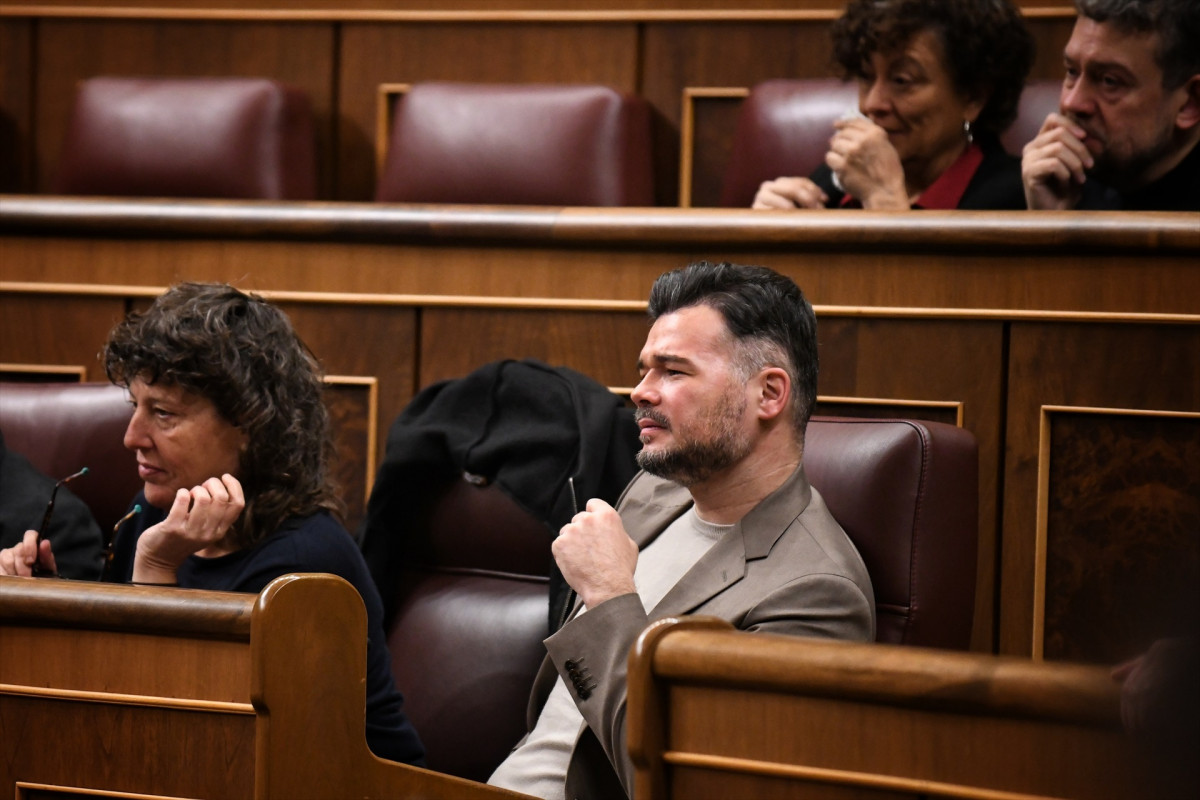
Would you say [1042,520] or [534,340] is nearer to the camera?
[1042,520]

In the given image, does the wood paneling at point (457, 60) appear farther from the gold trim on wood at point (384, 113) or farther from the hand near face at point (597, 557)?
the hand near face at point (597, 557)

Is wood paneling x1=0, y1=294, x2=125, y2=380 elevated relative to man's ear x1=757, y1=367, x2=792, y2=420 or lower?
elevated

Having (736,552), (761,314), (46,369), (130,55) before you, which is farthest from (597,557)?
(130,55)

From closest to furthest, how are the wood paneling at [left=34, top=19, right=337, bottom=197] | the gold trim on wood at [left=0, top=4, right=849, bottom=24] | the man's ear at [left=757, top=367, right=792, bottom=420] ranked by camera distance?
the man's ear at [left=757, top=367, right=792, bottom=420] < the gold trim on wood at [left=0, top=4, right=849, bottom=24] < the wood paneling at [left=34, top=19, right=337, bottom=197]

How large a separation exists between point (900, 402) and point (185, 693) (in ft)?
1.82

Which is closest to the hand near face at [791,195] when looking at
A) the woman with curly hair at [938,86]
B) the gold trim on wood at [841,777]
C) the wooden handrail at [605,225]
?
the woman with curly hair at [938,86]

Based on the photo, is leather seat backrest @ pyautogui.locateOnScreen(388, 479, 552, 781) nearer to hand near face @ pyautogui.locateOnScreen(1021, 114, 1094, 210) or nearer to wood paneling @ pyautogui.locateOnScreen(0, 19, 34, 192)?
hand near face @ pyautogui.locateOnScreen(1021, 114, 1094, 210)

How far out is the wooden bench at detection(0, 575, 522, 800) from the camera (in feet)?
2.11

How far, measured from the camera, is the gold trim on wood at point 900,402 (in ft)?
3.23

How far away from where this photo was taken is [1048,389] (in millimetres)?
969

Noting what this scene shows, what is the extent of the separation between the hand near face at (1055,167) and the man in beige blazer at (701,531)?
A: 1.10ft

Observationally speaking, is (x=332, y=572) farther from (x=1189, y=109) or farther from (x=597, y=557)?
(x=1189, y=109)

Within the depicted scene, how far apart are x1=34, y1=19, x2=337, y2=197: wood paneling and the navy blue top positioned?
0.89 m

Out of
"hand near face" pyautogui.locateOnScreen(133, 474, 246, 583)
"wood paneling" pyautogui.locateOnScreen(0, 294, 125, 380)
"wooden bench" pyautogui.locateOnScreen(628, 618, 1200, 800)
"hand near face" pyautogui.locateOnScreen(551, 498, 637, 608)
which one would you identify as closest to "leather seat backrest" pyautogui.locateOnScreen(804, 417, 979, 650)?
"hand near face" pyautogui.locateOnScreen(551, 498, 637, 608)
